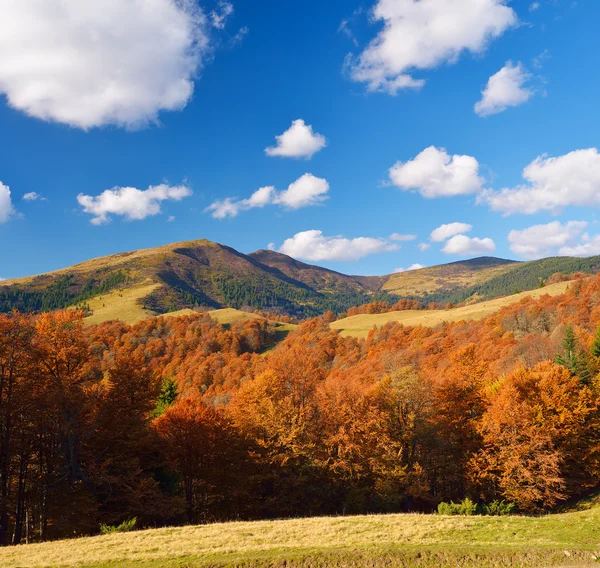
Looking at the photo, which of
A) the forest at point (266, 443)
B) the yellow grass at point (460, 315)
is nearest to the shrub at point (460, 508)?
the forest at point (266, 443)

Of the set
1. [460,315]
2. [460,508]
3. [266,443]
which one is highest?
[460,315]

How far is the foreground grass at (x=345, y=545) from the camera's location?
56.8ft

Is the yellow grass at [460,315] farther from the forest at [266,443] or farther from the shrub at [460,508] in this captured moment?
the shrub at [460,508]

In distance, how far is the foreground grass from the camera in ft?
56.8

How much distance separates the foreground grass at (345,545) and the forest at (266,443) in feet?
31.5

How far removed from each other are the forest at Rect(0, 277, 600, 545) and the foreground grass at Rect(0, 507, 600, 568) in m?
9.61

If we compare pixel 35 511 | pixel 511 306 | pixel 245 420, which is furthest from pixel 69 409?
pixel 511 306

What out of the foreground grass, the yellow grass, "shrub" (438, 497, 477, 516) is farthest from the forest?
the yellow grass

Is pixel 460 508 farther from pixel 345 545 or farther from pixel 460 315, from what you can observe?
pixel 460 315

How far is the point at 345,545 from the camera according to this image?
1958 cm

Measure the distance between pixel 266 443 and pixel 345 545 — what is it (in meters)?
22.2

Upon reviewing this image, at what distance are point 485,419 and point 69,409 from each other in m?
39.9

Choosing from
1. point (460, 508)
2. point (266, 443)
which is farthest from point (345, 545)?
point (266, 443)

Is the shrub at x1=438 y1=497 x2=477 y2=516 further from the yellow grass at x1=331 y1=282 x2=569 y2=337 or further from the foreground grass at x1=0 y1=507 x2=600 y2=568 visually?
the yellow grass at x1=331 y1=282 x2=569 y2=337
